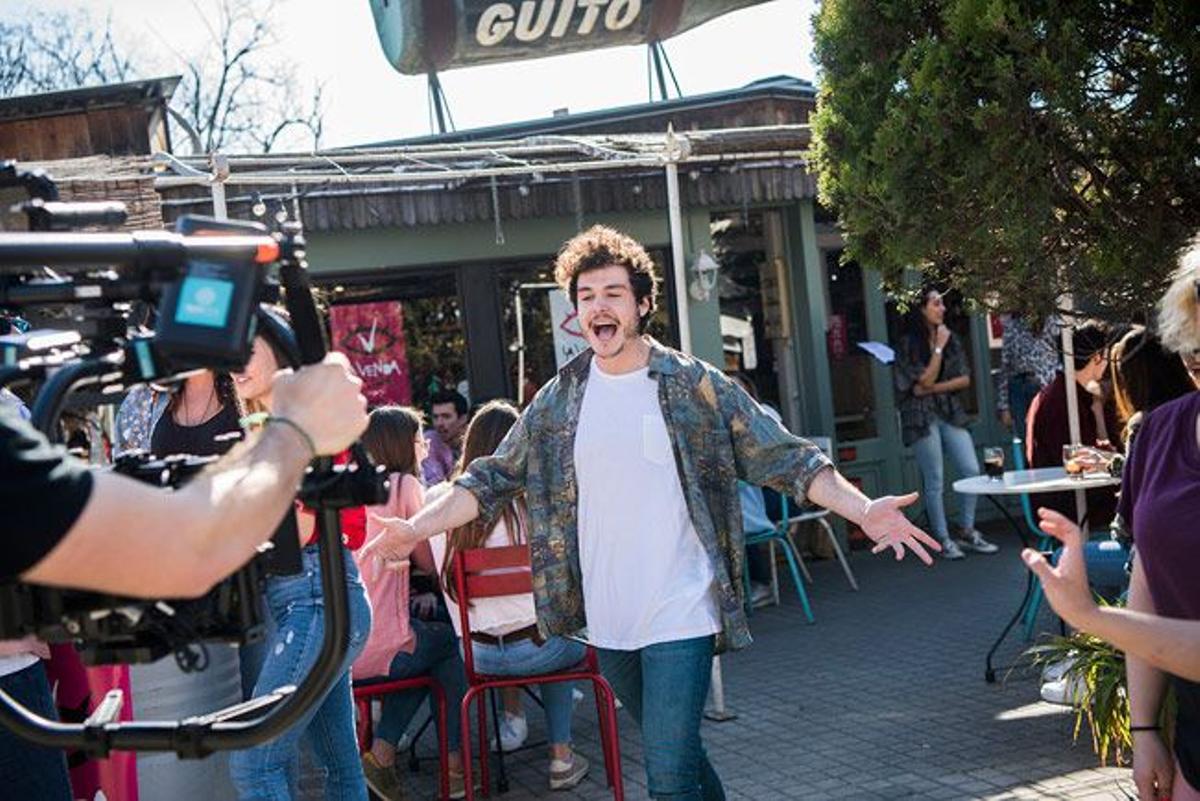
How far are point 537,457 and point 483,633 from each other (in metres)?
1.58

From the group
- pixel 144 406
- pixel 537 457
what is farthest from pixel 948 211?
pixel 144 406

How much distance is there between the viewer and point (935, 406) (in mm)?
11914

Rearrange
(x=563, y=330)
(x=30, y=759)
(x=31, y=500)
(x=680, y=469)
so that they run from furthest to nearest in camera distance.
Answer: (x=563, y=330), (x=680, y=469), (x=30, y=759), (x=31, y=500)

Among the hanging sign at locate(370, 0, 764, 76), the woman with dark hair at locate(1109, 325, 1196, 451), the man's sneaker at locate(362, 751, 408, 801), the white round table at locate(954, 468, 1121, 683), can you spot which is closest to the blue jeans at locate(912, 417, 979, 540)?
the white round table at locate(954, 468, 1121, 683)

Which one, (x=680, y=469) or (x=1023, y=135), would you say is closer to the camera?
(x=1023, y=135)

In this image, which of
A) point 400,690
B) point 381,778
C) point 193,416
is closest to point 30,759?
point 193,416

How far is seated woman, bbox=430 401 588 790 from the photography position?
617 cm

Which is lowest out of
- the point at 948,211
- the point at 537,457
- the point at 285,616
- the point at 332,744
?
the point at 332,744

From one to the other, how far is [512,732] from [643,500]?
2.83m

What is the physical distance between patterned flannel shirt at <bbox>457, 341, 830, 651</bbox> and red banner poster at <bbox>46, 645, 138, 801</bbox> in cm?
121

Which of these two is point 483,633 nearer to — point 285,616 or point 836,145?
point 285,616

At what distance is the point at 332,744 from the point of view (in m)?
4.75

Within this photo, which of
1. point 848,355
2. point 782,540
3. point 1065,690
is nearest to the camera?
point 1065,690

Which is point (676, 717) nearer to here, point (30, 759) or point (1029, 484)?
point (30, 759)
